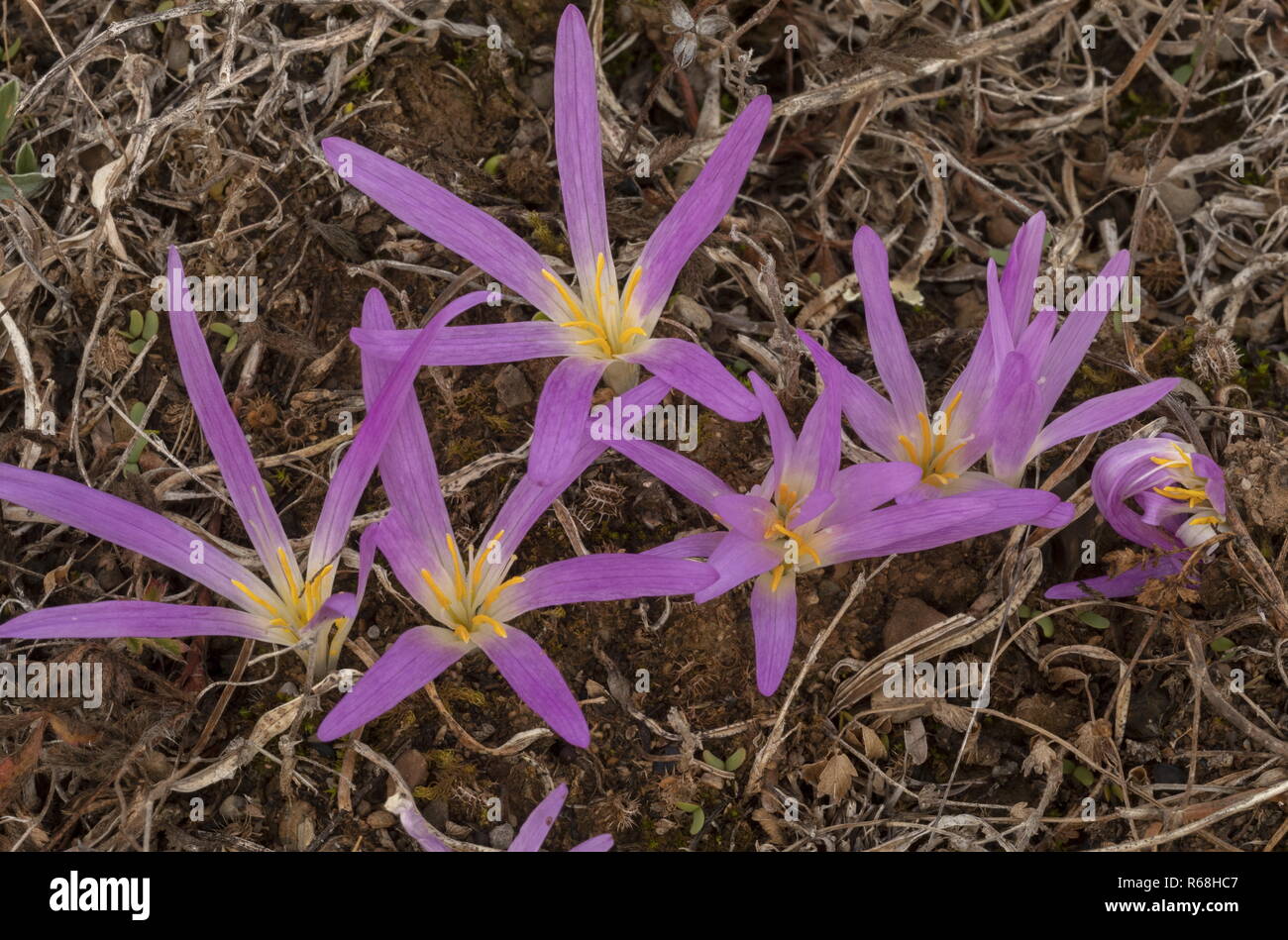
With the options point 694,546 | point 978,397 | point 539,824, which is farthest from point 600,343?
point 539,824

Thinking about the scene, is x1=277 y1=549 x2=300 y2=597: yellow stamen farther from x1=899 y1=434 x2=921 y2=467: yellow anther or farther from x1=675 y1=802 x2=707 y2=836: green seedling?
x1=899 y1=434 x2=921 y2=467: yellow anther

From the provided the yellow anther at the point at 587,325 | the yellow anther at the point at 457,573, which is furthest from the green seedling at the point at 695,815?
the yellow anther at the point at 587,325

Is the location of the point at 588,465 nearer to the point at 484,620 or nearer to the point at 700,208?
the point at 484,620

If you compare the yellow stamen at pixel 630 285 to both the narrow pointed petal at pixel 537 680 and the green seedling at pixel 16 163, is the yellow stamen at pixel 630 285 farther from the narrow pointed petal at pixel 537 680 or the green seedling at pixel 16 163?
the green seedling at pixel 16 163

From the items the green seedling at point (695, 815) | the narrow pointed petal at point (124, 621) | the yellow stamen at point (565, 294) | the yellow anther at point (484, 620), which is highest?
the yellow stamen at point (565, 294)

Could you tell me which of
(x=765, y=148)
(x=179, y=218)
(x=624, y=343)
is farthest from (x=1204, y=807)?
(x=179, y=218)
